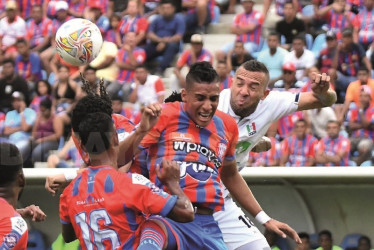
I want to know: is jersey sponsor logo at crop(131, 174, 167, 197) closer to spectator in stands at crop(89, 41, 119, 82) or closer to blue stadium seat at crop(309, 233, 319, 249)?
blue stadium seat at crop(309, 233, 319, 249)

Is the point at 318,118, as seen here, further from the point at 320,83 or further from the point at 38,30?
the point at 38,30

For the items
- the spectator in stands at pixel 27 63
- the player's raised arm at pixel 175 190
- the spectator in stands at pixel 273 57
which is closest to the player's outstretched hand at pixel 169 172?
the player's raised arm at pixel 175 190

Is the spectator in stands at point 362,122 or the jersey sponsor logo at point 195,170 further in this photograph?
the spectator in stands at point 362,122

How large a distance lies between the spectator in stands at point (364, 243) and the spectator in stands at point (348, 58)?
307 centimetres

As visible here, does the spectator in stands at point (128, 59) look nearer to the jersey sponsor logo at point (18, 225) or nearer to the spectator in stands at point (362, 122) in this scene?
the spectator in stands at point (362, 122)

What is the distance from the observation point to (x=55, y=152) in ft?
44.0

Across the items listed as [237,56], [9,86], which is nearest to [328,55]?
[237,56]

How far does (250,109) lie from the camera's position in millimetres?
8055

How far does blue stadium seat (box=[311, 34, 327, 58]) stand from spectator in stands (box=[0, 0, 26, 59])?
520cm

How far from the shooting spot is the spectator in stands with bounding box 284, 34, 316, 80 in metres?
13.9

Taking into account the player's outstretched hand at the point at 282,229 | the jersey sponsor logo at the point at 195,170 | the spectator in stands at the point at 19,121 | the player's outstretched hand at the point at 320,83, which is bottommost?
the spectator in stands at the point at 19,121

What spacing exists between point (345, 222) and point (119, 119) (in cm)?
504

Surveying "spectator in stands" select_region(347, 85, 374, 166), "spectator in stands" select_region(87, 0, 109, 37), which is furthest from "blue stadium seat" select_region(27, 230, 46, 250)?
"spectator in stands" select_region(87, 0, 109, 37)

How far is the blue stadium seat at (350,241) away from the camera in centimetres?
1149
